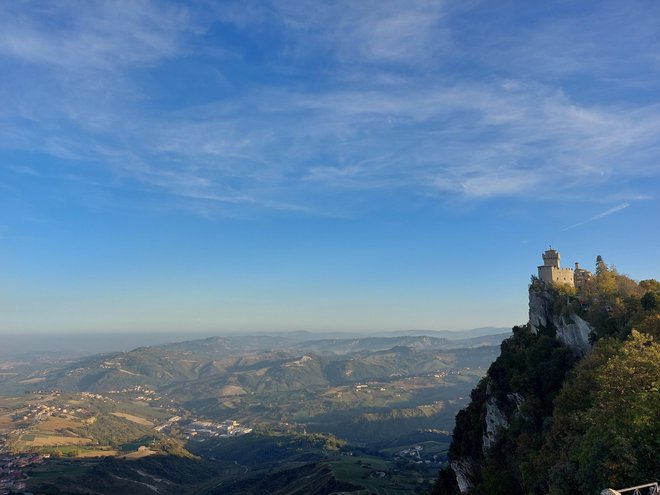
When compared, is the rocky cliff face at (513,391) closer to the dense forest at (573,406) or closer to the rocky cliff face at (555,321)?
the rocky cliff face at (555,321)

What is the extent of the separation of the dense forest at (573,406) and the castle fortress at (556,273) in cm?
230

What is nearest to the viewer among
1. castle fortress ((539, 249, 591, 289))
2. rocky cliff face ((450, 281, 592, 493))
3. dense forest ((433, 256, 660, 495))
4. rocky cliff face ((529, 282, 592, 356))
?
dense forest ((433, 256, 660, 495))

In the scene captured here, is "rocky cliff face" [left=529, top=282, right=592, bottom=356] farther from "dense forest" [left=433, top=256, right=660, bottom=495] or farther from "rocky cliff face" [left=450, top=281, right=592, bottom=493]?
"dense forest" [left=433, top=256, right=660, bottom=495]

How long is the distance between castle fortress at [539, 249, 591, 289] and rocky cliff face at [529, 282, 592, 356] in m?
2.09

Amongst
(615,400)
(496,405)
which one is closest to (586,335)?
(496,405)

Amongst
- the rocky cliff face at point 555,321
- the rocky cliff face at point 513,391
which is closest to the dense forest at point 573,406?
the rocky cliff face at point 513,391

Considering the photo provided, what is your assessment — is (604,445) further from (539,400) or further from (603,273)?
(603,273)

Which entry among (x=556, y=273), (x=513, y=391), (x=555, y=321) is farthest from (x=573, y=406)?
(x=556, y=273)

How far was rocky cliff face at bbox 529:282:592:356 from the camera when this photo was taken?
239 ft

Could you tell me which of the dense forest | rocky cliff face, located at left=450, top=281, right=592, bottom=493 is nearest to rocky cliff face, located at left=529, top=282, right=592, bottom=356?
rocky cliff face, located at left=450, top=281, right=592, bottom=493

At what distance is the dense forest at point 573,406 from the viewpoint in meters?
38.3

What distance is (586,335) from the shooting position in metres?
71.5

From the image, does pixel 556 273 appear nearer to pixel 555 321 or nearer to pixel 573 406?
pixel 555 321

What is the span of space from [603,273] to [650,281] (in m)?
13.5
